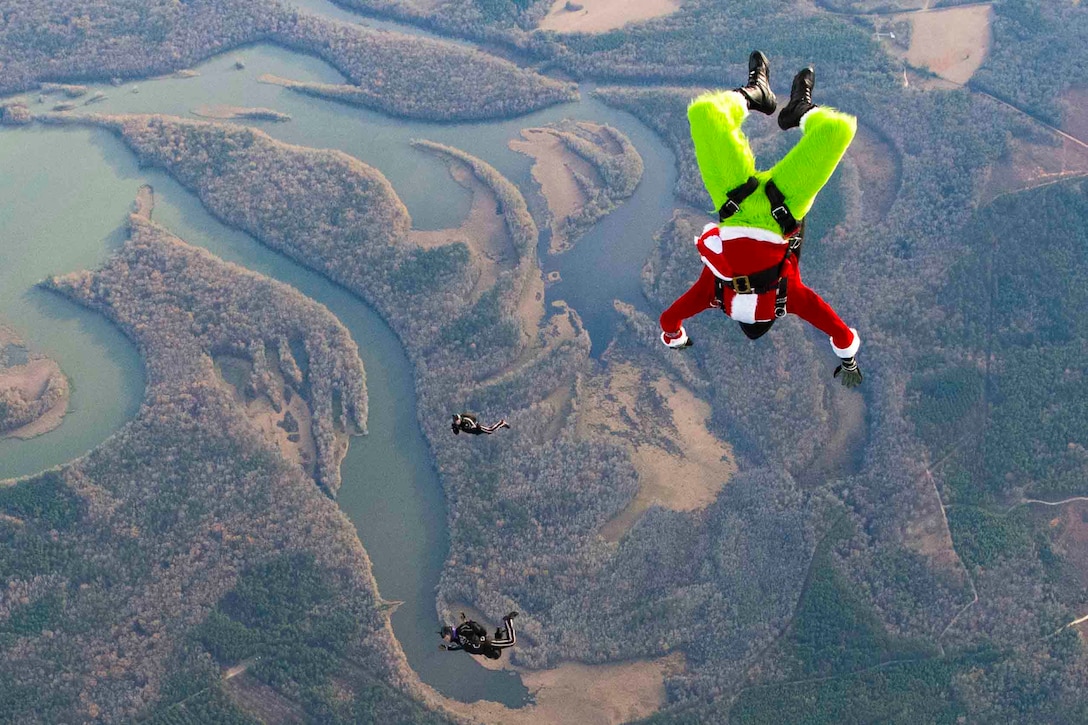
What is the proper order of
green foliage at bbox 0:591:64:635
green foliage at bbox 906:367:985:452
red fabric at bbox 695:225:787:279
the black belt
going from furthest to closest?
1. green foliage at bbox 906:367:985:452
2. green foliage at bbox 0:591:64:635
3. the black belt
4. red fabric at bbox 695:225:787:279

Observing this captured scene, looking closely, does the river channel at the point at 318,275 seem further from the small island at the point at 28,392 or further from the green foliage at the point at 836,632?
the green foliage at the point at 836,632

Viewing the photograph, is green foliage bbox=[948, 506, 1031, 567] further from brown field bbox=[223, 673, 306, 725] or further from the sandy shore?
the sandy shore

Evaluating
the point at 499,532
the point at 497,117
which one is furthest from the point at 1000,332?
the point at 497,117

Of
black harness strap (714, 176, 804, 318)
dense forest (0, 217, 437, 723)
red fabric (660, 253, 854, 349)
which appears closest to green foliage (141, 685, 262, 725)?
dense forest (0, 217, 437, 723)

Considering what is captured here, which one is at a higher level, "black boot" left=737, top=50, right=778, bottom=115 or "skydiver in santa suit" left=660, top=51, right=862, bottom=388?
"black boot" left=737, top=50, right=778, bottom=115

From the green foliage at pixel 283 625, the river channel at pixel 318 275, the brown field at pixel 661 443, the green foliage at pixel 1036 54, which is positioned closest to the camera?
the green foliage at pixel 283 625

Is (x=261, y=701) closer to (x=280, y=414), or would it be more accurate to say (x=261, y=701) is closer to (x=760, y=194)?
(x=280, y=414)

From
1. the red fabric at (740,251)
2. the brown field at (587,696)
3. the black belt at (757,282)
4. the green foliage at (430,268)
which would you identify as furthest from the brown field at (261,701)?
the red fabric at (740,251)
